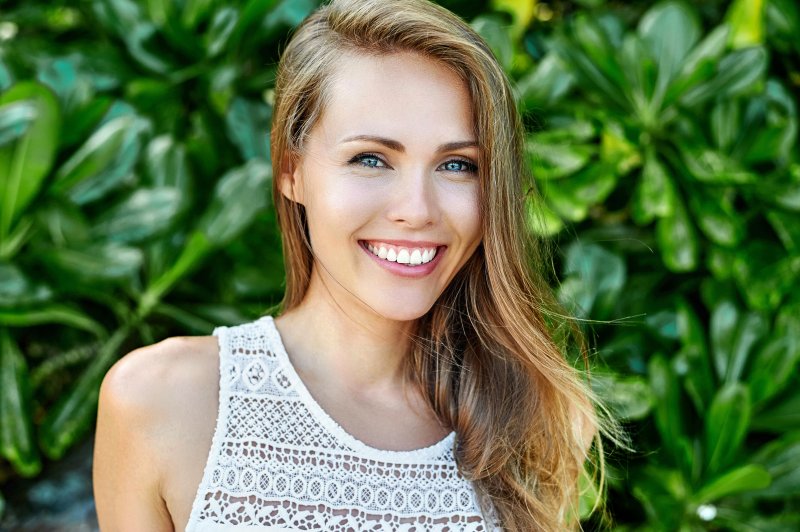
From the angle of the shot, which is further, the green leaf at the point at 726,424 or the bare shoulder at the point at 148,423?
the green leaf at the point at 726,424

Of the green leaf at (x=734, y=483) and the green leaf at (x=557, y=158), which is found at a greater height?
the green leaf at (x=557, y=158)

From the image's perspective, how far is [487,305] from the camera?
1.63 m

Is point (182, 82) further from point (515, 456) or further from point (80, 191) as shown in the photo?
point (515, 456)

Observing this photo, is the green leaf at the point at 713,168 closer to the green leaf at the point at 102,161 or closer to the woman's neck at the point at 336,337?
the woman's neck at the point at 336,337

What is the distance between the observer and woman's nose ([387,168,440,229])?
1355mm

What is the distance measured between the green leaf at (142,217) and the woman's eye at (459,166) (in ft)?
3.06

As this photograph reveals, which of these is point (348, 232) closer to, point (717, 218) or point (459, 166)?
point (459, 166)

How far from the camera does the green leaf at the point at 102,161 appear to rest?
2.13 metres

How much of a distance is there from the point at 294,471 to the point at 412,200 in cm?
46

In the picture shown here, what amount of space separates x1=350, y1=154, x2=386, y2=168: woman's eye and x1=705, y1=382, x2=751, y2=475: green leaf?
1249mm

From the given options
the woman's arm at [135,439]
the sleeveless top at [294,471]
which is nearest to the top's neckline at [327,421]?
the sleeveless top at [294,471]

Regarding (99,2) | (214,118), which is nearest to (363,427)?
(214,118)

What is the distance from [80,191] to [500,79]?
3.79 ft

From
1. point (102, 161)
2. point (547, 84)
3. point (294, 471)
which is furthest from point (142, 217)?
point (547, 84)
